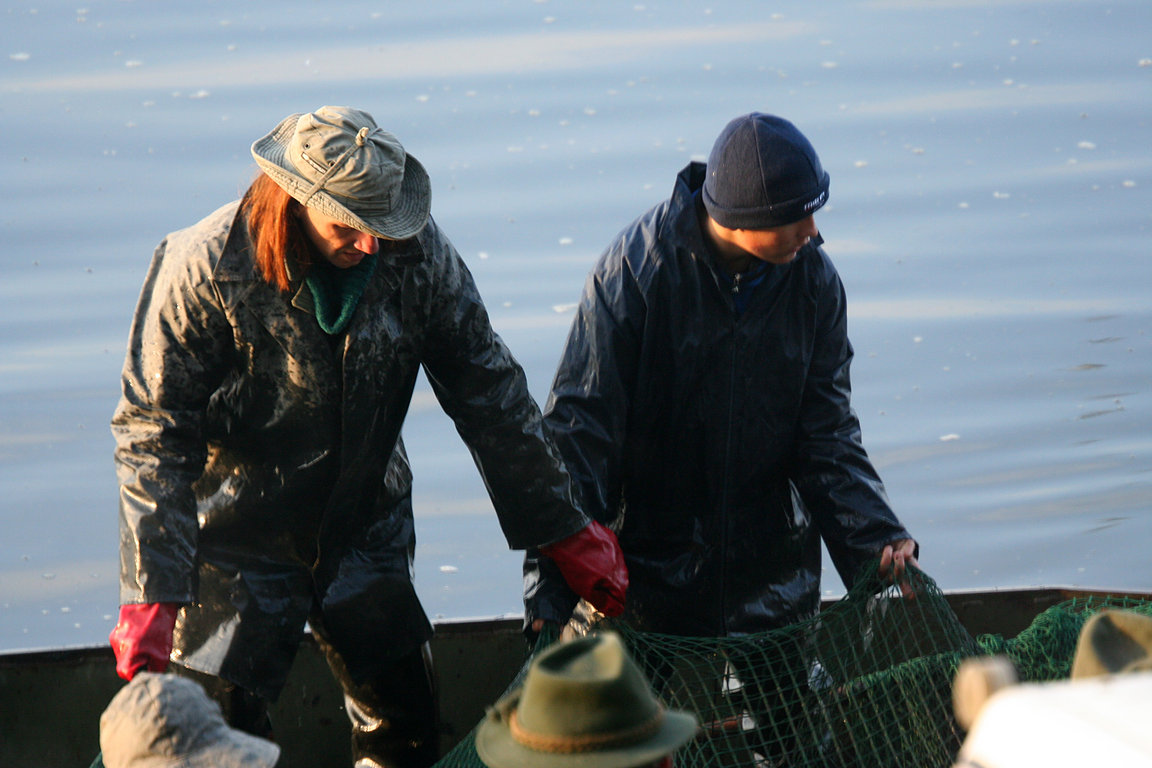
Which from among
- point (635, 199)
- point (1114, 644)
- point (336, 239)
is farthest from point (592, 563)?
point (635, 199)

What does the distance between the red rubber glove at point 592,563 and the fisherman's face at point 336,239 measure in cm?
71

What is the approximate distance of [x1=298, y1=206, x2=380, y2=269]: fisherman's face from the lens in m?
2.61

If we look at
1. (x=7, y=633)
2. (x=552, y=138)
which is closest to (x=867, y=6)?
(x=552, y=138)

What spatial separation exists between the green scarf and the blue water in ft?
7.73

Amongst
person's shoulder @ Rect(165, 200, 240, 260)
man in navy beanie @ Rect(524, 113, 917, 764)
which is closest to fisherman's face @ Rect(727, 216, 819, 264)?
man in navy beanie @ Rect(524, 113, 917, 764)

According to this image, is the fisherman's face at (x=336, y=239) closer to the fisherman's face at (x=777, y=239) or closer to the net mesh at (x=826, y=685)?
the fisherman's face at (x=777, y=239)

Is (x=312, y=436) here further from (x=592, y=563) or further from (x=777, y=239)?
(x=777, y=239)

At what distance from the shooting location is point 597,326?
301 cm

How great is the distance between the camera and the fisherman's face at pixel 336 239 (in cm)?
261

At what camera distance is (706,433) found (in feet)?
10.1

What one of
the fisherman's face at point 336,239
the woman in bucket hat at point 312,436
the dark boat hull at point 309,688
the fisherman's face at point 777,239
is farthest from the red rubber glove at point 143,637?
the fisherman's face at point 777,239

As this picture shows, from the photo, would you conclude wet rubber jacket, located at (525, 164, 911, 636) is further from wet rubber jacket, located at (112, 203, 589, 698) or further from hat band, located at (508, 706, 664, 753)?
hat band, located at (508, 706, 664, 753)

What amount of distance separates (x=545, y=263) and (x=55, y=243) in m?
2.31

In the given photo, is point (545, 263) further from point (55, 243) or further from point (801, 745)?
point (801, 745)
